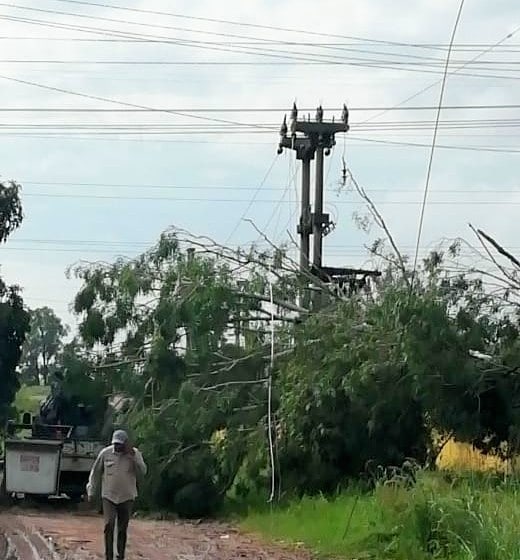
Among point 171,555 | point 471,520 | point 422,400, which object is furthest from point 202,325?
point 471,520

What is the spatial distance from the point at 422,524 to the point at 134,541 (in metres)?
5.48

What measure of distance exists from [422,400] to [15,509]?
905 centimetres

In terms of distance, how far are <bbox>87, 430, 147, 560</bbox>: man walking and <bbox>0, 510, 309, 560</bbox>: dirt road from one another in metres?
1.33

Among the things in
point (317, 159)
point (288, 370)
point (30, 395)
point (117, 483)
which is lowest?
point (117, 483)

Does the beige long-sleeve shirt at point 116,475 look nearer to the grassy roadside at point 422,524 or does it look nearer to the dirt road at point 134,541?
the dirt road at point 134,541

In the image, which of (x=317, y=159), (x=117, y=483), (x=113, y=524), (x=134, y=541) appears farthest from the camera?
(x=317, y=159)

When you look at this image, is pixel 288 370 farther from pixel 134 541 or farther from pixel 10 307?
pixel 10 307

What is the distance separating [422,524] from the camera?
619 inches

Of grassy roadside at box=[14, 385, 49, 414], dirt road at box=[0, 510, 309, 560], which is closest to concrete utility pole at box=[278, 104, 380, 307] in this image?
dirt road at box=[0, 510, 309, 560]

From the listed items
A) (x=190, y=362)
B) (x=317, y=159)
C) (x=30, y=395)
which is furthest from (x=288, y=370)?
(x=30, y=395)

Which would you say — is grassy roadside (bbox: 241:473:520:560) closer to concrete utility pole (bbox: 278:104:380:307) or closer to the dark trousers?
the dark trousers

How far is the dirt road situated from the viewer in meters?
17.4

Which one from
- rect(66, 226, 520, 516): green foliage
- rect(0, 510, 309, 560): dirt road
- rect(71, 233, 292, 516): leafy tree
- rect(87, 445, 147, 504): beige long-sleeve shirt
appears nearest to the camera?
rect(87, 445, 147, 504): beige long-sleeve shirt

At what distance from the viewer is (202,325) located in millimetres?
24094
